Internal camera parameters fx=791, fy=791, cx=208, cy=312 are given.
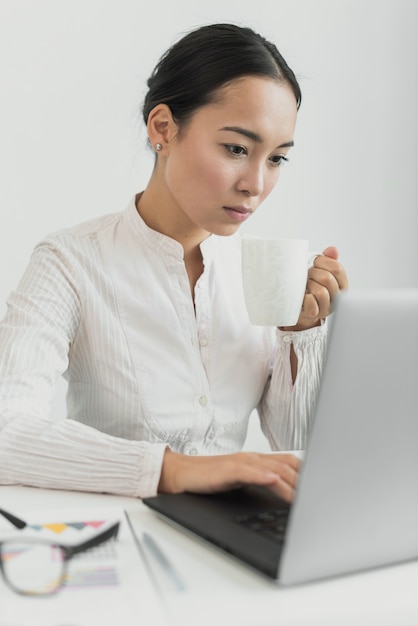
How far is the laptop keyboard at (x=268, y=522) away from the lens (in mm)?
764

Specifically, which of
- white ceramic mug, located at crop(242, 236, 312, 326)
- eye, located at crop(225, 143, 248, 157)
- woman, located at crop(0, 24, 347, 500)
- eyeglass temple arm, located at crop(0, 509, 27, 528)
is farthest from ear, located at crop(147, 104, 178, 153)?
eyeglass temple arm, located at crop(0, 509, 27, 528)

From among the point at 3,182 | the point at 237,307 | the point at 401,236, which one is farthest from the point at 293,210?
the point at 237,307

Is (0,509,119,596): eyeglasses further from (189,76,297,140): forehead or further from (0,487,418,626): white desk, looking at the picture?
(189,76,297,140): forehead

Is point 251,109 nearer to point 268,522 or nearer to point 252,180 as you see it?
point 252,180

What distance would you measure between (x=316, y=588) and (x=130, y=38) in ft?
6.89

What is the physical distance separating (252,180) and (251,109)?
4.9 inches

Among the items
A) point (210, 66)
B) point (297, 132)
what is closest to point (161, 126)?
point (210, 66)

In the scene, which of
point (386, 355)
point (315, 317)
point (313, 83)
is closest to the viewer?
point (386, 355)

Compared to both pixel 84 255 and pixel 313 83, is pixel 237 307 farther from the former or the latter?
pixel 313 83

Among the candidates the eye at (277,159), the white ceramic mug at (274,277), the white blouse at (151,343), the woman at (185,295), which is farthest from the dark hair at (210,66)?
the white ceramic mug at (274,277)

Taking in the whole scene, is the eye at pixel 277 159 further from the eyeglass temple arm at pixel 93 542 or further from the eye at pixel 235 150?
the eyeglass temple arm at pixel 93 542

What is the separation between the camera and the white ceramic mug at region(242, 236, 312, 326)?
1201mm

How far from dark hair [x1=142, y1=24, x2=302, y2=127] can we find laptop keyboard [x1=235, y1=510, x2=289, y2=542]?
839 mm

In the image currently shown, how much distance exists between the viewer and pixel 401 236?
112 inches
